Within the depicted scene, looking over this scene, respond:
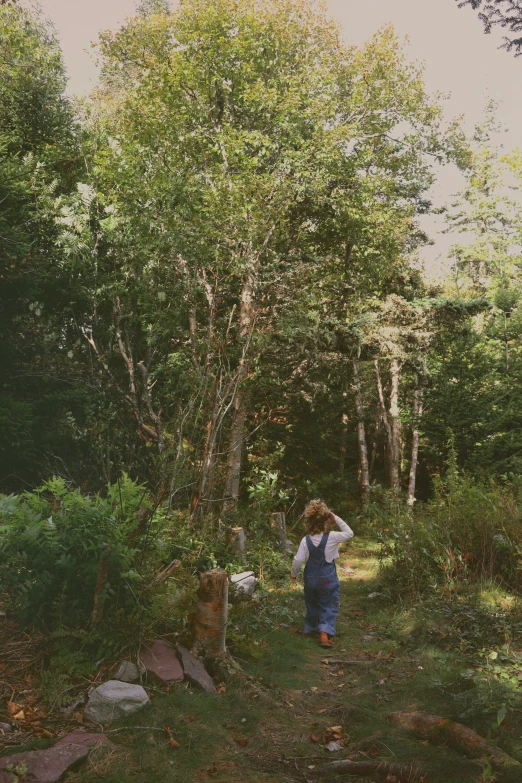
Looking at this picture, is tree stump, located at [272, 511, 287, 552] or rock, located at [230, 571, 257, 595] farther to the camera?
tree stump, located at [272, 511, 287, 552]

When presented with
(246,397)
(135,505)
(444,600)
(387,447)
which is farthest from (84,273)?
(387,447)

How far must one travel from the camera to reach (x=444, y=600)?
7.47m

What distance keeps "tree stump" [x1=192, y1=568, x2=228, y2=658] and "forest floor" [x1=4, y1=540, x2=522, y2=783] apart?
1.28 ft

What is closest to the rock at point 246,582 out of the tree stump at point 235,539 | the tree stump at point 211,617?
the tree stump at point 235,539

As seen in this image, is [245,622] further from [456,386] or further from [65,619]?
[456,386]

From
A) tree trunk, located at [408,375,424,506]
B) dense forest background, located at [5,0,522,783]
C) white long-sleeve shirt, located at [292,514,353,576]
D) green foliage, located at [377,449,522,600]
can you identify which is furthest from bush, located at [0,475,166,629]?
tree trunk, located at [408,375,424,506]

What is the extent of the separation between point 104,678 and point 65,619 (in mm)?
580

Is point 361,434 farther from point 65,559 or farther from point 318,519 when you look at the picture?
point 65,559

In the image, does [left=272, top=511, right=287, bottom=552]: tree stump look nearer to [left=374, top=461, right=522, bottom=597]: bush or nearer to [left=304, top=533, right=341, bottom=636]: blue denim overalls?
[left=374, top=461, right=522, bottom=597]: bush

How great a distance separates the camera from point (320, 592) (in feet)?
24.2

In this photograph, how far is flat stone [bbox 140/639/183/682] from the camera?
4.92m

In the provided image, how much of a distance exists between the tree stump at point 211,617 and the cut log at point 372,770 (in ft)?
5.80

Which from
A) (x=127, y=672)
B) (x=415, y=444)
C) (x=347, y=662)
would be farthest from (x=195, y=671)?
(x=415, y=444)

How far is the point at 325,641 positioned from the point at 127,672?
10.2ft
